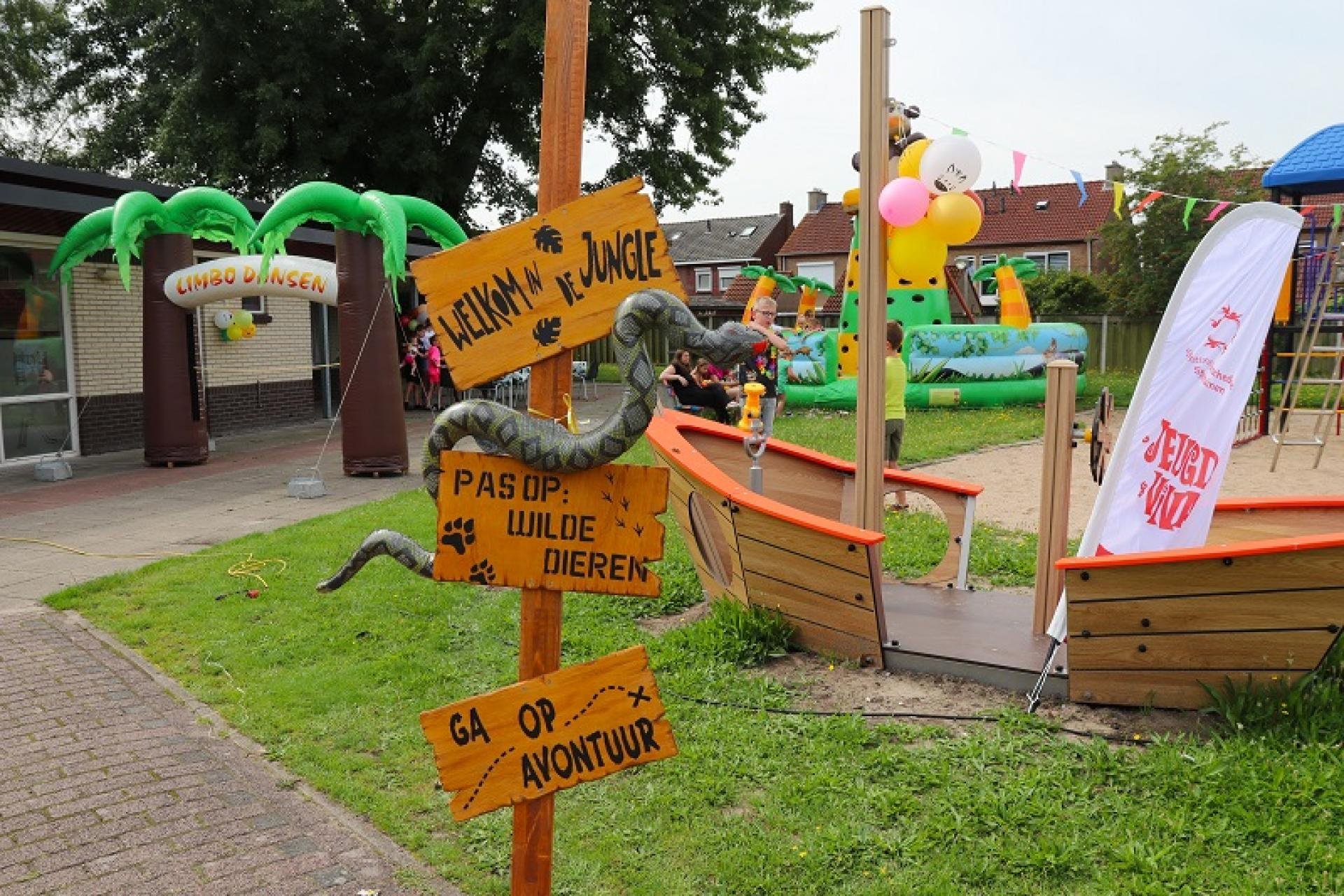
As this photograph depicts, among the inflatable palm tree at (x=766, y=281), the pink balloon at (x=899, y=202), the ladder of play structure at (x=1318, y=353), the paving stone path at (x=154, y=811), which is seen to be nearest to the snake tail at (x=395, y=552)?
the paving stone path at (x=154, y=811)

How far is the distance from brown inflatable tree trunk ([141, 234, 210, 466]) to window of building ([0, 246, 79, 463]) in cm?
150

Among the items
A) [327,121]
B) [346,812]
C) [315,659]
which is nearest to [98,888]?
[346,812]

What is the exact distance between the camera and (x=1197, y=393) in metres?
4.23

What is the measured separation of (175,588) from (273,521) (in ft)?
7.38

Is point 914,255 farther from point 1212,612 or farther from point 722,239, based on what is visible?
point 722,239

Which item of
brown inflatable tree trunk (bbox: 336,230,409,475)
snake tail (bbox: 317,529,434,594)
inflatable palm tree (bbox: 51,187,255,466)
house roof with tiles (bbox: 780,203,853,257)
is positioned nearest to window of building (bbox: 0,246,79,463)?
inflatable palm tree (bbox: 51,187,255,466)

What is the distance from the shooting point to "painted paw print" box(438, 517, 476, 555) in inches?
89.3

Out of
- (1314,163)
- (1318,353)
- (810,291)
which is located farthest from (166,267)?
(1314,163)

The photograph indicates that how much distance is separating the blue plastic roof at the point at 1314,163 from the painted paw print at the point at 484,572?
14129 mm

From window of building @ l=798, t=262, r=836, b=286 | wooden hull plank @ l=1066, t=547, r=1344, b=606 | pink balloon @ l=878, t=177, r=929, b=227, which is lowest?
wooden hull plank @ l=1066, t=547, r=1344, b=606

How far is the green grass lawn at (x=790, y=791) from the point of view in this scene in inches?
122

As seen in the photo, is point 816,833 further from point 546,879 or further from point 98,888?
point 98,888

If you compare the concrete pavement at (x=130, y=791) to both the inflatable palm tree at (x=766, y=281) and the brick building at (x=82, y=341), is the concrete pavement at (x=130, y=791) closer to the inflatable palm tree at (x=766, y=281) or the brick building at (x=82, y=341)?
the brick building at (x=82, y=341)

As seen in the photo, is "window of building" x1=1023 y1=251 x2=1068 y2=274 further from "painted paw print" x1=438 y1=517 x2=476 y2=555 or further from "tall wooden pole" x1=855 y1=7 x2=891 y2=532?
"painted paw print" x1=438 y1=517 x2=476 y2=555
